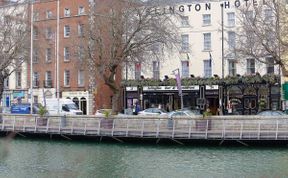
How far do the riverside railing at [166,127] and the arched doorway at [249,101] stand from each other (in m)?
22.1

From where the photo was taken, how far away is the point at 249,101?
5544 cm

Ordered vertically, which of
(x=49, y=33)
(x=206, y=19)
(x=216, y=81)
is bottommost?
(x=216, y=81)

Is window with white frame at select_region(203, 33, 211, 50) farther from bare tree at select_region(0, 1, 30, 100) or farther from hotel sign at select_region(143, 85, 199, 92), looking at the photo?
bare tree at select_region(0, 1, 30, 100)

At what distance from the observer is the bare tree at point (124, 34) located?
3859 centimetres

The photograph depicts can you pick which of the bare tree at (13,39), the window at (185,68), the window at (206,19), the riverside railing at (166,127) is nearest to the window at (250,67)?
the window at (206,19)

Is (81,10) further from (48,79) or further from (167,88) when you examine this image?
(167,88)

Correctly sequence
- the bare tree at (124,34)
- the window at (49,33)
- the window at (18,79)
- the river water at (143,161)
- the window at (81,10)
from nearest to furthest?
the river water at (143,161) → the bare tree at (124,34) → the window at (81,10) → the window at (49,33) → the window at (18,79)

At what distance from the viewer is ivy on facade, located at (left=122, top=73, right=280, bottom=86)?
52219 millimetres

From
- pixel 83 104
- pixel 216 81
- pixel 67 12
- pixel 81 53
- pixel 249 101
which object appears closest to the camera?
pixel 81 53

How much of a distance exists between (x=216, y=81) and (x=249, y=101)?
4.43m

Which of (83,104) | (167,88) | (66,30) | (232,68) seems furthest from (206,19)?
(66,30)

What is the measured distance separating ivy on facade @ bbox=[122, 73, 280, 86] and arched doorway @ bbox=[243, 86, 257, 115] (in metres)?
1.23

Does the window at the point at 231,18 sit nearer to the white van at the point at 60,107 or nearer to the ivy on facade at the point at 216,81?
the ivy on facade at the point at 216,81

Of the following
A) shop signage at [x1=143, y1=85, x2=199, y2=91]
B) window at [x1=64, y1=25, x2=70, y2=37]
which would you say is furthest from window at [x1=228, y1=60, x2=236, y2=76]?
window at [x1=64, y1=25, x2=70, y2=37]
